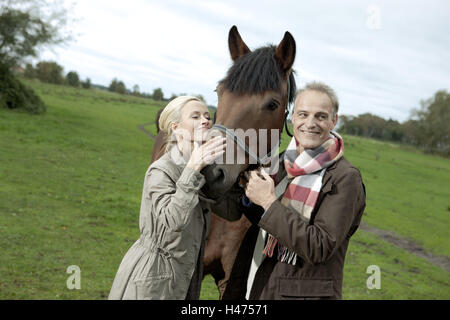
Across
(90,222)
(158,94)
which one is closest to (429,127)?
(158,94)

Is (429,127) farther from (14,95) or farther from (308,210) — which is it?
(308,210)

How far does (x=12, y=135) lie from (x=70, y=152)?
2.94 metres

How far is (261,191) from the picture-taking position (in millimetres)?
2027

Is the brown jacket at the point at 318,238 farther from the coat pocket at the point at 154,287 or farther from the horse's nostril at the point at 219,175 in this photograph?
the coat pocket at the point at 154,287

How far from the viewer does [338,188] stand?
6.61 feet

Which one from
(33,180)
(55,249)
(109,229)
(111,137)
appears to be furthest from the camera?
(111,137)

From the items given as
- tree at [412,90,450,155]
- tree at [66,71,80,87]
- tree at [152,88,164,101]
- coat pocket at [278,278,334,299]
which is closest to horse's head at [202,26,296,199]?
coat pocket at [278,278,334,299]

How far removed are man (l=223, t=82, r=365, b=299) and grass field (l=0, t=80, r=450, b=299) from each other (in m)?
A: 2.27

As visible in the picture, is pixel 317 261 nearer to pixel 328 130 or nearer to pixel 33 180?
pixel 328 130

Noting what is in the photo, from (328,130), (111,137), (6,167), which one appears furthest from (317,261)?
(111,137)

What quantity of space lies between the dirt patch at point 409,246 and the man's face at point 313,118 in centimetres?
952

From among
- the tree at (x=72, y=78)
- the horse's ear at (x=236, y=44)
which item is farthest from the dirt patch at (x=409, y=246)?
the tree at (x=72, y=78)

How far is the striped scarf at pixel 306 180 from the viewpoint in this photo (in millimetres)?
2070

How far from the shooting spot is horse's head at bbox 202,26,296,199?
2.15 meters
